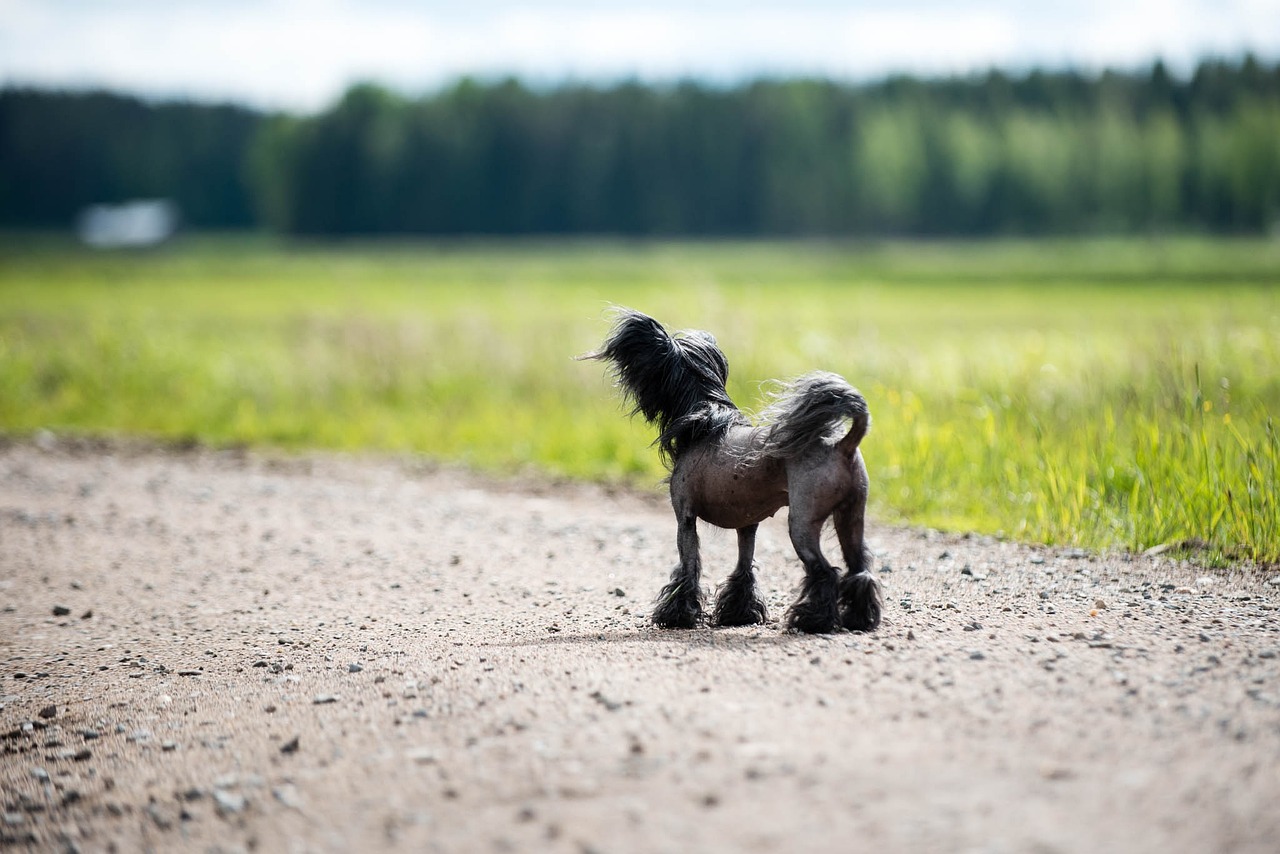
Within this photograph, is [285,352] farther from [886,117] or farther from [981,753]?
[886,117]

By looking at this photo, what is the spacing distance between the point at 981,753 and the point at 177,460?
38.8ft

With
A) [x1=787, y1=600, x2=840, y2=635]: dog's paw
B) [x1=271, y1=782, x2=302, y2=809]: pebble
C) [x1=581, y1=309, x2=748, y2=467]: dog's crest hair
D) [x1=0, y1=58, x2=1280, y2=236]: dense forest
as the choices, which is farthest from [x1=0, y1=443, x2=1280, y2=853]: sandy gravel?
[x1=0, y1=58, x2=1280, y2=236]: dense forest

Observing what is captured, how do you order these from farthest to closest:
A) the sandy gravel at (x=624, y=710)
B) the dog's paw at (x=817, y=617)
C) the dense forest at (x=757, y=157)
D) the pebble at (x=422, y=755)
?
1. the dense forest at (x=757, y=157)
2. the dog's paw at (x=817, y=617)
3. the pebble at (x=422, y=755)
4. the sandy gravel at (x=624, y=710)

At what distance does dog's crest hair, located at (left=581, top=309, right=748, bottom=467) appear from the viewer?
610 centimetres

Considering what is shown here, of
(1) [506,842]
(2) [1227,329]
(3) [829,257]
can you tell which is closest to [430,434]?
(2) [1227,329]

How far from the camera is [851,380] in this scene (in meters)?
13.0

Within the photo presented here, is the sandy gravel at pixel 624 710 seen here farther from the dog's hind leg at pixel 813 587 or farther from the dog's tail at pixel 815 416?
the dog's tail at pixel 815 416

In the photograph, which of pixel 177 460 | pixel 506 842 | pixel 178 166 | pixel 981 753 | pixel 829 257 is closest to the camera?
pixel 506 842

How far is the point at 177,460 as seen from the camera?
13656 millimetres

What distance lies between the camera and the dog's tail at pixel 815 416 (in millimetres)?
5348

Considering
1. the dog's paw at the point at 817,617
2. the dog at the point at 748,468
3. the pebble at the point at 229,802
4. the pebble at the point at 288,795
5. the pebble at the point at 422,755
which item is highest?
the dog at the point at 748,468

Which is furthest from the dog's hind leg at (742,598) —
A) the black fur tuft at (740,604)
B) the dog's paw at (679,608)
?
the dog's paw at (679,608)

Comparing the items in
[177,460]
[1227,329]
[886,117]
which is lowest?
[177,460]

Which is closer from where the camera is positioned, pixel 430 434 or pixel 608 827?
pixel 608 827
